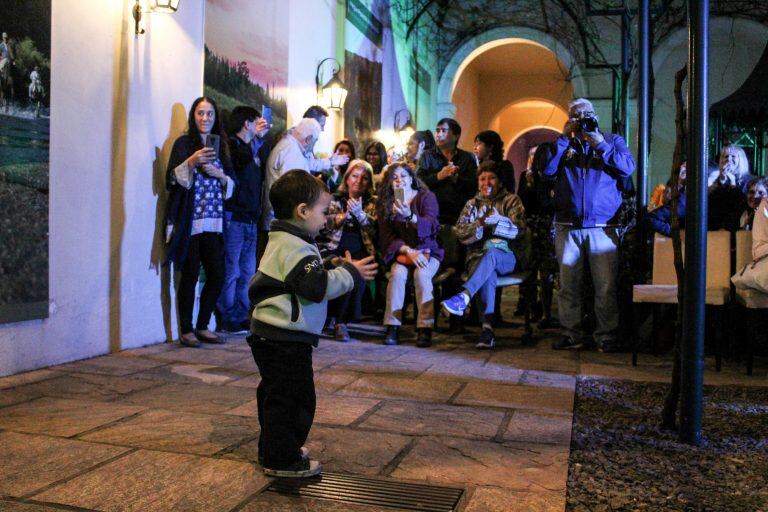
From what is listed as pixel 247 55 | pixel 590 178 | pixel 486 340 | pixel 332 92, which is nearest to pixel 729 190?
pixel 590 178

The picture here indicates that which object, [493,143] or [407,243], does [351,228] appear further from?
[493,143]

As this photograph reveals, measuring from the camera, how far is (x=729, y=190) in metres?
6.18

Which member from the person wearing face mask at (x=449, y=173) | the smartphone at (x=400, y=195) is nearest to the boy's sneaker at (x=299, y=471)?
the smartphone at (x=400, y=195)

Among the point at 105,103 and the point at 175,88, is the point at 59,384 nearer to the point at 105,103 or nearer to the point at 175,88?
the point at 105,103

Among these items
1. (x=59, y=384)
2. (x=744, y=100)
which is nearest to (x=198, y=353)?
(x=59, y=384)

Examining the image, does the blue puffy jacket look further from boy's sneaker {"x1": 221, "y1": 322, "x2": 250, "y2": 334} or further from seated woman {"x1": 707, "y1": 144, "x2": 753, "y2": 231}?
boy's sneaker {"x1": 221, "y1": 322, "x2": 250, "y2": 334}

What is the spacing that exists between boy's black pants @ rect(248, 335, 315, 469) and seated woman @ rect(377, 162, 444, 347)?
11.3ft

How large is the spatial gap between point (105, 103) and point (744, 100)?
8887 millimetres

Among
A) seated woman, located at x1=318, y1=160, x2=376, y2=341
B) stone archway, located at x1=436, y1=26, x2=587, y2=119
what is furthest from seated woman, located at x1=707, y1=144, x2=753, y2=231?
stone archway, located at x1=436, y1=26, x2=587, y2=119

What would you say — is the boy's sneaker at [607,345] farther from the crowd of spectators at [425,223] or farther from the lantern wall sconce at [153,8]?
the lantern wall sconce at [153,8]

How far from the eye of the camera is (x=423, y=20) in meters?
14.6

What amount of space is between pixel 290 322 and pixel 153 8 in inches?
149

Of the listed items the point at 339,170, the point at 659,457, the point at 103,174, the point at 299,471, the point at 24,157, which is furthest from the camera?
the point at 339,170

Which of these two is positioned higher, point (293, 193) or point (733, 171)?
point (733, 171)
